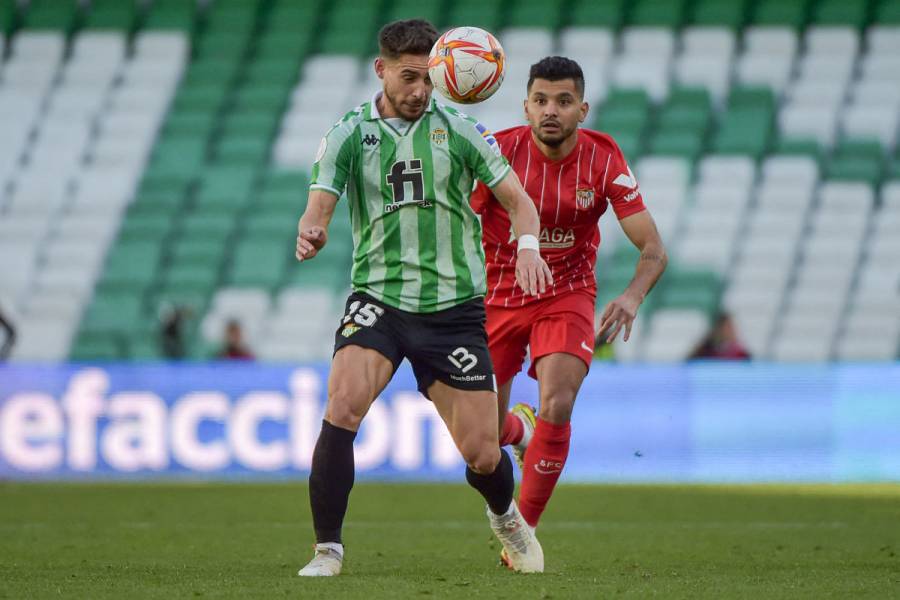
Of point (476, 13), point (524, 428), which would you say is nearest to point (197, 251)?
point (476, 13)

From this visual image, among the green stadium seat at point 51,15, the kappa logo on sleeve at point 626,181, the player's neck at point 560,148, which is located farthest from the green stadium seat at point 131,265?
the kappa logo on sleeve at point 626,181

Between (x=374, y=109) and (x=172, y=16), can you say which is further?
(x=172, y=16)

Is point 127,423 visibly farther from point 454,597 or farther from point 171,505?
point 454,597

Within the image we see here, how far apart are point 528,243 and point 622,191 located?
1088mm

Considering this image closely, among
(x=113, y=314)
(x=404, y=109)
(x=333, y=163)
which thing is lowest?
(x=113, y=314)

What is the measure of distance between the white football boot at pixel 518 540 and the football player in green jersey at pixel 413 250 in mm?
266

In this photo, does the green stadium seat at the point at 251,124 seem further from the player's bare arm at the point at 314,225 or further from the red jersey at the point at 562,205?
the player's bare arm at the point at 314,225

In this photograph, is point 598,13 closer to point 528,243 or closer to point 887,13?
point 887,13

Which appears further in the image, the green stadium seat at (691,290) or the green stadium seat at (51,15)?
the green stadium seat at (51,15)

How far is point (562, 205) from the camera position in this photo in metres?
7.00

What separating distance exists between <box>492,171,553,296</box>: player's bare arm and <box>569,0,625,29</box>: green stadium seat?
14.2 metres

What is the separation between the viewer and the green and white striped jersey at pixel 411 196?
6020 mm

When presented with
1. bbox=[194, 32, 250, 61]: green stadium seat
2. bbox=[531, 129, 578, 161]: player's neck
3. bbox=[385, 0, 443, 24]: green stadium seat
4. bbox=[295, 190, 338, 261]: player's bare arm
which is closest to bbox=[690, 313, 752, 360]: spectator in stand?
bbox=[385, 0, 443, 24]: green stadium seat

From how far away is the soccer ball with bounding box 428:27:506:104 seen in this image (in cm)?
605
